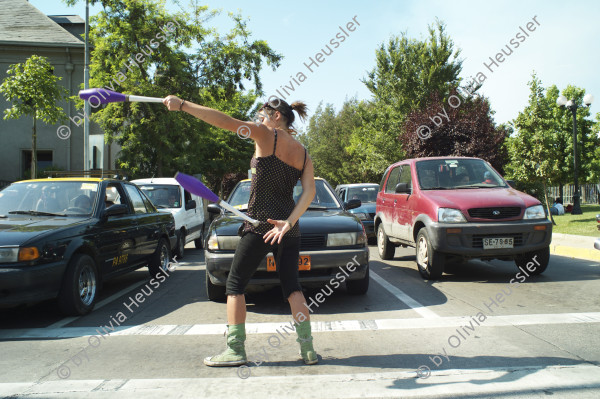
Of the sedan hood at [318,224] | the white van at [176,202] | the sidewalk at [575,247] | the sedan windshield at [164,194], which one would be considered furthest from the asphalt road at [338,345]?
the sedan windshield at [164,194]

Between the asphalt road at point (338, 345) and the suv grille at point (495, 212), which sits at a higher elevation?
the suv grille at point (495, 212)

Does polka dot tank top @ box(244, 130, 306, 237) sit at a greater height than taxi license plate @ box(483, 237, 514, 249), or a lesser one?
greater

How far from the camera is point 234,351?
12.2 feet

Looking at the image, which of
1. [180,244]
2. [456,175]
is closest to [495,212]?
[456,175]

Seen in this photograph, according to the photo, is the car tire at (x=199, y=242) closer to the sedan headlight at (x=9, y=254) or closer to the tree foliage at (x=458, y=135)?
the sedan headlight at (x=9, y=254)

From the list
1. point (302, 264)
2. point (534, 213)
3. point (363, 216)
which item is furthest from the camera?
point (363, 216)

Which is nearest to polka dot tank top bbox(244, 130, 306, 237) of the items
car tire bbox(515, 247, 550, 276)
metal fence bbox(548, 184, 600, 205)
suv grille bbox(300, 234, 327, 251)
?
suv grille bbox(300, 234, 327, 251)

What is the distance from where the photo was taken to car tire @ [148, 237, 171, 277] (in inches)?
324

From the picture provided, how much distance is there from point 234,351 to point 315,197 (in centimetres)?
378

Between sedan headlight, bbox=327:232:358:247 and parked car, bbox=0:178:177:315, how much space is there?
9.12 ft

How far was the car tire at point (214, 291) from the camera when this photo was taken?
19.9 feet

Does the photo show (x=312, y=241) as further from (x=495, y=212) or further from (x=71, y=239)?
(x=495, y=212)

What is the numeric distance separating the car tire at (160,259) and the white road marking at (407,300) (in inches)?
139

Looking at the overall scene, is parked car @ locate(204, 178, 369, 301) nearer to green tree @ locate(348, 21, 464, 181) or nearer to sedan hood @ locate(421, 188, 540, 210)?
sedan hood @ locate(421, 188, 540, 210)
